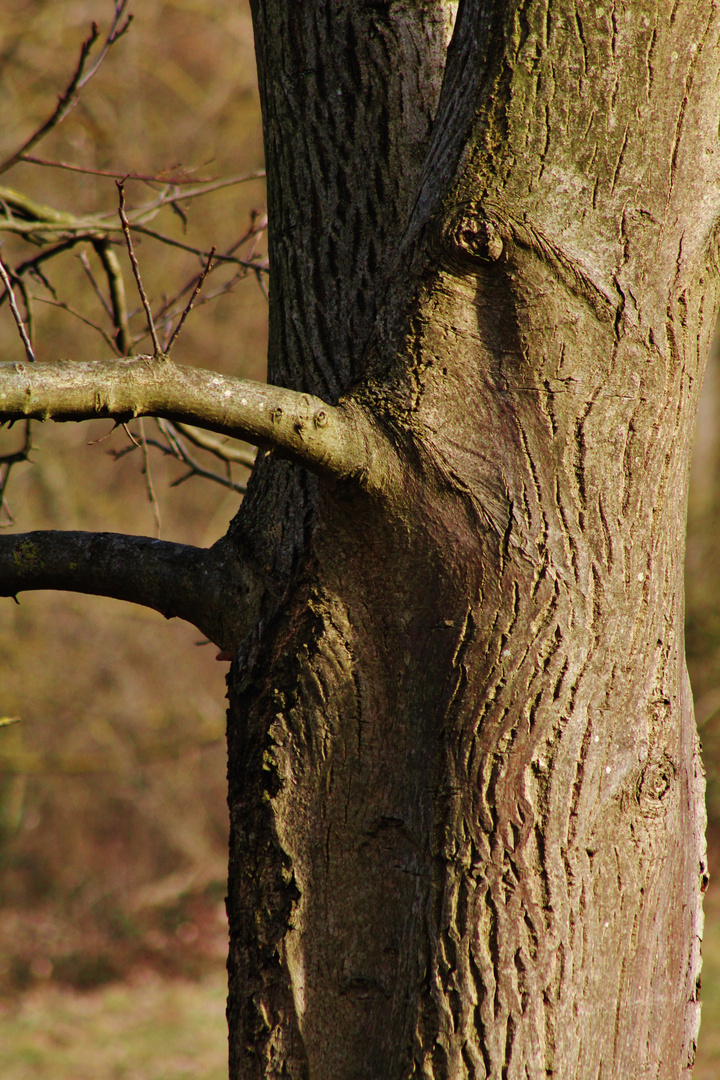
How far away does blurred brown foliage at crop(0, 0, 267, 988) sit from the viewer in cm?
730

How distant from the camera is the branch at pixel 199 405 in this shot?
1.28m

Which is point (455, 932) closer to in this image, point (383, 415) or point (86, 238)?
point (383, 415)

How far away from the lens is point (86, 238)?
2.92 meters

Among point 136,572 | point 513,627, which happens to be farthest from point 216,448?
point 513,627

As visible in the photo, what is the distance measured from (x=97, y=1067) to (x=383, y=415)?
553cm

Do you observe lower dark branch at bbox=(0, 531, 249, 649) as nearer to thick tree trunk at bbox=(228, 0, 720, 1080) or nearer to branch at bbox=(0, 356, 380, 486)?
thick tree trunk at bbox=(228, 0, 720, 1080)

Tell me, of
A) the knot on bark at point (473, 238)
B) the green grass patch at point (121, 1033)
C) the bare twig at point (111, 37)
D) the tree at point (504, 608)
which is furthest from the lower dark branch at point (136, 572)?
the green grass patch at point (121, 1033)

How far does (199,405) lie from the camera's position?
137 cm

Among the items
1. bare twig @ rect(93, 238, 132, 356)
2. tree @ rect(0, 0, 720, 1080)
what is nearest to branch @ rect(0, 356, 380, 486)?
tree @ rect(0, 0, 720, 1080)

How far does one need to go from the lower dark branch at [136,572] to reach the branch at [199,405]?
0.46 m

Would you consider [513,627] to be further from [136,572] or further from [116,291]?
[116,291]

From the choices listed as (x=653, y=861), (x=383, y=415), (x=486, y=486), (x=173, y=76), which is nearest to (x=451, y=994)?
(x=653, y=861)

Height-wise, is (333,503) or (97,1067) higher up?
(333,503)

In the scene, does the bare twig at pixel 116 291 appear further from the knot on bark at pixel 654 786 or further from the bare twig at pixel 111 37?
the knot on bark at pixel 654 786
